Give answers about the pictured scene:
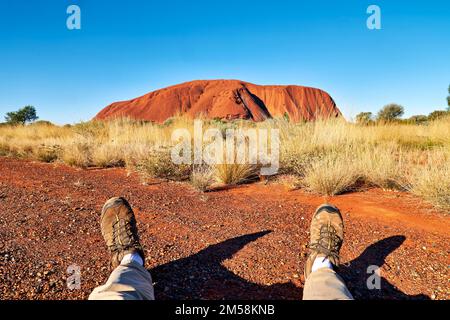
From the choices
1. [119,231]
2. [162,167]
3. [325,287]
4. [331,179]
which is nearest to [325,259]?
[325,287]

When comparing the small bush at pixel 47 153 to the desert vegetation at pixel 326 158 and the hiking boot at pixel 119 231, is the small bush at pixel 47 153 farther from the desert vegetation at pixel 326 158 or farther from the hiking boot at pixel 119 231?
the hiking boot at pixel 119 231

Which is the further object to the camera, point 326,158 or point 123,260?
point 326,158

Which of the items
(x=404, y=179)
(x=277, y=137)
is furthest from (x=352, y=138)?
(x=404, y=179)

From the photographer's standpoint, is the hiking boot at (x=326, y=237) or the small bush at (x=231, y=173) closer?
the hiking boot at (x=326, y=237)

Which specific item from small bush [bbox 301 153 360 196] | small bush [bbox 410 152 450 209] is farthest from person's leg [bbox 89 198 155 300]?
small bush [bbox 410 152 450 209]

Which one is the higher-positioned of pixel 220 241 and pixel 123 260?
pixel 123 260

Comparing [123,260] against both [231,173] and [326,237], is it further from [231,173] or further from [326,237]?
[231,173]

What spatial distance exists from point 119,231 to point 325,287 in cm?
178

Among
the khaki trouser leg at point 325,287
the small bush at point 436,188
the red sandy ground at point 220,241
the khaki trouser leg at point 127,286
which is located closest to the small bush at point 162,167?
the red sandy ground at point 220,241

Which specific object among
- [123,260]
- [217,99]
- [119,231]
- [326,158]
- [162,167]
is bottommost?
[123,260]

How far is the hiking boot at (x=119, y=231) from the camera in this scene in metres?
2.62

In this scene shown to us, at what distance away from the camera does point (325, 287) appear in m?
2.00
